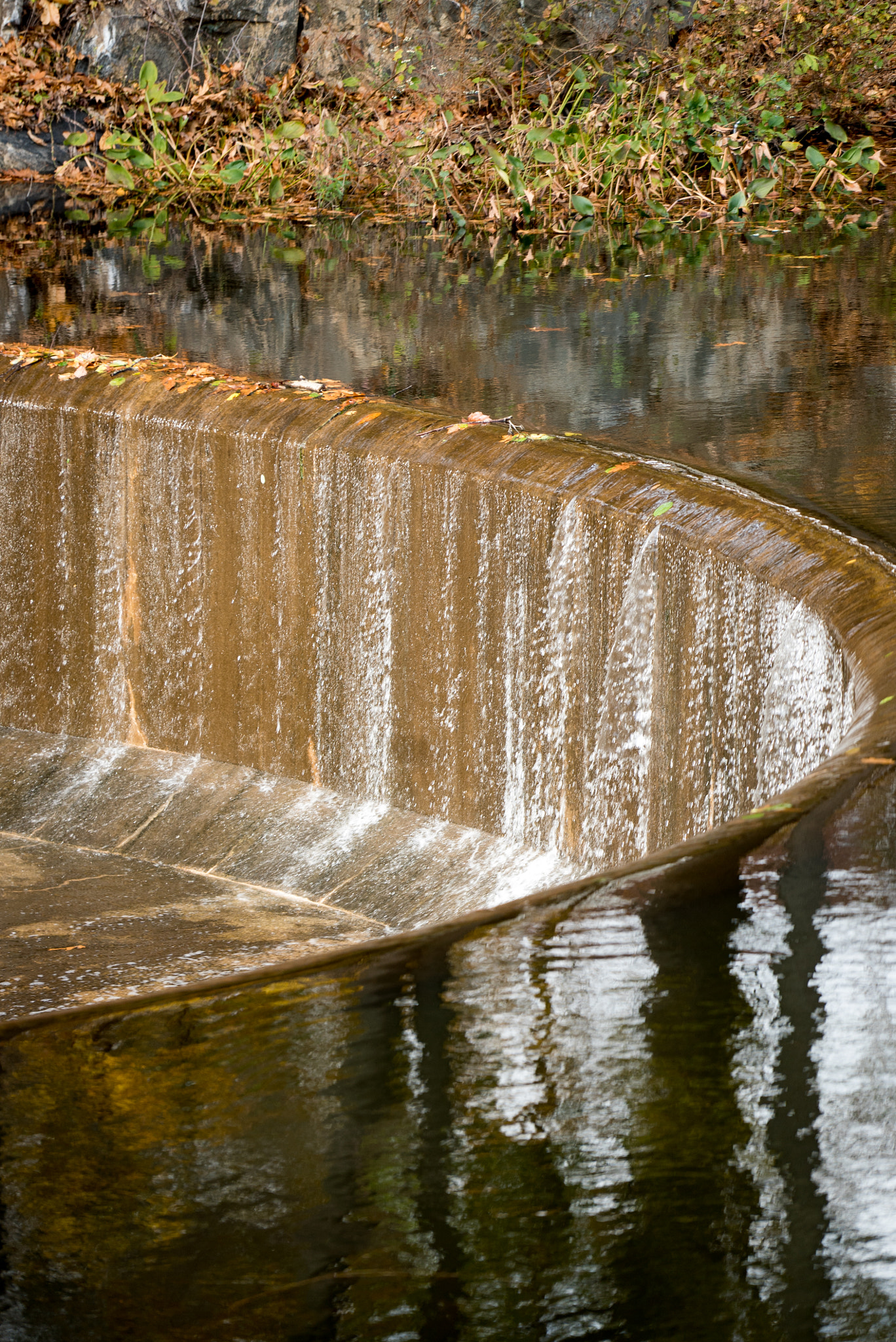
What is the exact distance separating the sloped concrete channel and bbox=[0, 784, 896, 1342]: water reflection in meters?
1.32

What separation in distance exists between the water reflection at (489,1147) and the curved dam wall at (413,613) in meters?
1.71

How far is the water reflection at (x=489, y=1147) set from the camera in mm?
1543

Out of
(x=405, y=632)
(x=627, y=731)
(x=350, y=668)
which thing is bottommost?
(x=627, y=731)

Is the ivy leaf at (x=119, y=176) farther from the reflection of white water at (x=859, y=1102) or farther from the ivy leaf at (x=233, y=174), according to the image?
the reflection of white water at (x=859, y=1102)

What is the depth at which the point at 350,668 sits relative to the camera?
581cm

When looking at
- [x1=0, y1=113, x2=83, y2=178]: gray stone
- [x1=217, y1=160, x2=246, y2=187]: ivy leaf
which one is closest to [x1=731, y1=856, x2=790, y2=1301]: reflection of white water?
[x1=217, y1=160, x2=246, y2=187]: ivy leaf

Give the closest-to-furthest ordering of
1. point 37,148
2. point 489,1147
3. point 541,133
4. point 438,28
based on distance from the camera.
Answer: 1. point 489,1147
2. point 541,133
3. point 37,148
4. point 438,28

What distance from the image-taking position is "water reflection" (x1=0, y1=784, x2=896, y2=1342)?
5.06ft

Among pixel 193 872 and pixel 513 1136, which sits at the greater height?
pixel 513 1136

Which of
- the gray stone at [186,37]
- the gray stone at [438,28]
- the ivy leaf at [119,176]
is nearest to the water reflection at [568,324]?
the ivy leaf at [119,176]

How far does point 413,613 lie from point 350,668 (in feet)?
1.36

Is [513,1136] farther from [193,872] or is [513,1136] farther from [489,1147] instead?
[193,872]

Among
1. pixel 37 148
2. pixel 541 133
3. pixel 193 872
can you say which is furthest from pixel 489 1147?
pixel 37 148

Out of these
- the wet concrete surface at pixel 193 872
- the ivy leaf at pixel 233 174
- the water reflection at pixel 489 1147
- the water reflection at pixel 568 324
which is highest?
the ivy leaf at pixel 233 174
